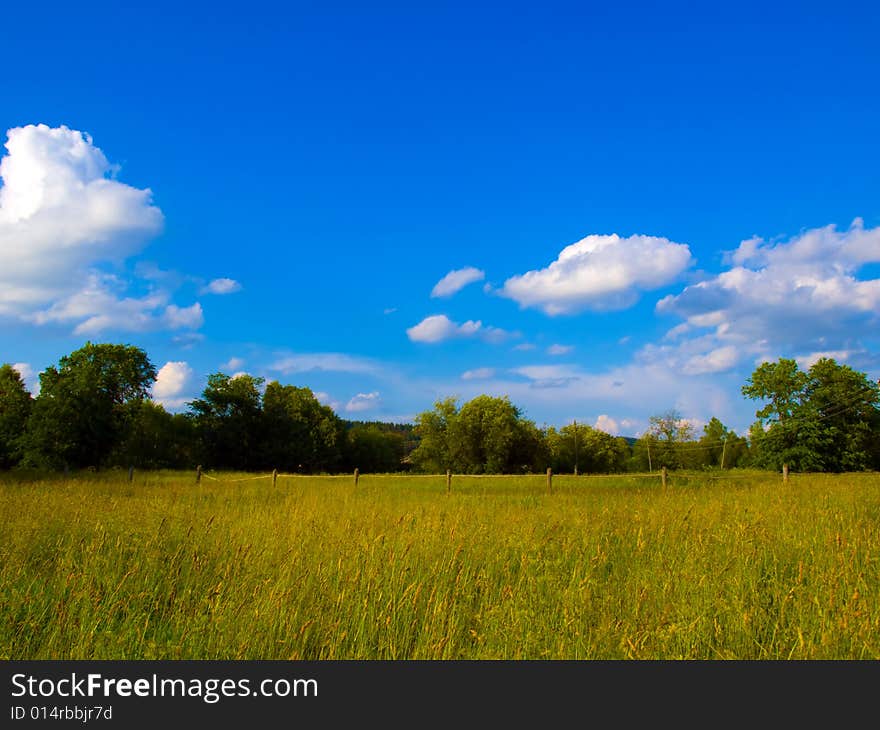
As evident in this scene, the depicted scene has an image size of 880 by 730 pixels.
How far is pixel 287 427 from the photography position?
68500 millimetres

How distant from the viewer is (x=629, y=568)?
5719 millimetres

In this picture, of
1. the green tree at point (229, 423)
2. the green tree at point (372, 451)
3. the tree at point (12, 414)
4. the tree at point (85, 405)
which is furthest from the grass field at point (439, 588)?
→ the green tree at point (372, 451)

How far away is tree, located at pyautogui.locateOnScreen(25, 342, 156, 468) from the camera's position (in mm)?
44812

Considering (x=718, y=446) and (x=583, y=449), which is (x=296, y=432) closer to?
(x=583, y=449)

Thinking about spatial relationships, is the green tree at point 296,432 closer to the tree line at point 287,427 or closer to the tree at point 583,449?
the tree line at point 287,427

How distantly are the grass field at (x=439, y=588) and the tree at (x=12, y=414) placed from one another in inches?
1998

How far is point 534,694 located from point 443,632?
3.70 feet

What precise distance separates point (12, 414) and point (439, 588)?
196ft

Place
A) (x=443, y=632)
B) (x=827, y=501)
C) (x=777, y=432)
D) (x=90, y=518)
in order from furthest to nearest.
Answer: (x=777, y=432) → (x=827, y=501) → (x=90, y=518) → (x=443, y=632)

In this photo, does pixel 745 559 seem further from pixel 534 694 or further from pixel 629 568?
pixel 534 694

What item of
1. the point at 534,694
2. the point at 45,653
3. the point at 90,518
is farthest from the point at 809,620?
the point at 90,518

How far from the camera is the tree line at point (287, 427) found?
4700 cm

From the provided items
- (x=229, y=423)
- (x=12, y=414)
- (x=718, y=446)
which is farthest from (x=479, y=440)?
(x=718, y=446)

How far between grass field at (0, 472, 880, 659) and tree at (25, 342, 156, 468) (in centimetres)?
4454
